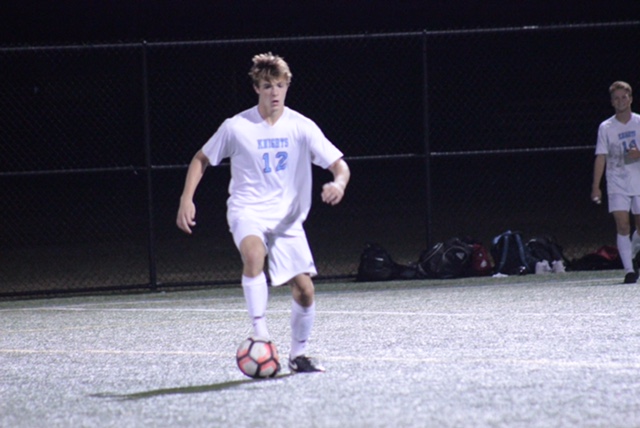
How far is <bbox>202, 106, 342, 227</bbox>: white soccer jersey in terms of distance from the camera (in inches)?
300

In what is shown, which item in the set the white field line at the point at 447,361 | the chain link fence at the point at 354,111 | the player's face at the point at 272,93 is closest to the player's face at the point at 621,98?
the white field line at the point at 447,361

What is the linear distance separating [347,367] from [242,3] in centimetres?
2226

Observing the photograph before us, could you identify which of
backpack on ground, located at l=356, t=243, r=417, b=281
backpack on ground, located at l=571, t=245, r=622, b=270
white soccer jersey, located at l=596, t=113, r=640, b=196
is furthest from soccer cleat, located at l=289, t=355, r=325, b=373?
backpack on ground, located at l=571, t=245, r=622, b=270

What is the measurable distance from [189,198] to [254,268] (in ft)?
1.95

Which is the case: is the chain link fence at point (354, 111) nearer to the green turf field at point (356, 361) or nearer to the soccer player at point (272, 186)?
the green turf field at point (356, 361)

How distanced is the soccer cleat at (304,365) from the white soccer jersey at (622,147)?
617cm

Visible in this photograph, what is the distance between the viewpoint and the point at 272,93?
759cm

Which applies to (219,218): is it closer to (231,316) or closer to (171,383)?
(231,316)

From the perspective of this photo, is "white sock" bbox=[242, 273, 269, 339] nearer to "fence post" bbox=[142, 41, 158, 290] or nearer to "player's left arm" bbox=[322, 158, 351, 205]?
"player's left arm" bbox=[322, 158, 351, 205]

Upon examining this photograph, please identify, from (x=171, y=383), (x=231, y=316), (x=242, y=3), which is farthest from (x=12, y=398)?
(x=242, y=3)

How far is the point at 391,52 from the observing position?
3178 cm

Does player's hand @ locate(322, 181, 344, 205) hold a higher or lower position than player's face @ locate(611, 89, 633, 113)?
lower

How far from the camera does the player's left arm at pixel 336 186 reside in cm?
719

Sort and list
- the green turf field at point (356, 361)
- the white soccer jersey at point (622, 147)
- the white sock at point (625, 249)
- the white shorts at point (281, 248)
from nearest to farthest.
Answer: the green turf field at point (356, 361) < the white shorts at point (281, 248) < the white sock at point (625, 249) < the white soccer jersey at point (622, 147)
